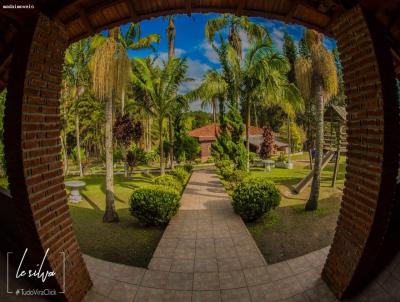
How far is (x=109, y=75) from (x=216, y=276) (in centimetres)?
692

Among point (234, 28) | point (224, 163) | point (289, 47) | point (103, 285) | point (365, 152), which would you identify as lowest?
point (103, 285)

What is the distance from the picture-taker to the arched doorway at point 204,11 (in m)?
3.27

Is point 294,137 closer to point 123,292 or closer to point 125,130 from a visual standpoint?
point 125,130

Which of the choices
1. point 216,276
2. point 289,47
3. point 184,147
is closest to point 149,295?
point 216,276

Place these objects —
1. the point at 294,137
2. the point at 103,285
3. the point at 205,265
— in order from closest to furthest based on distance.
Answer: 1. the point at 103,285
2. the point at 205,265
3. the point at 294,137

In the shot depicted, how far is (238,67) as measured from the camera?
641 inches

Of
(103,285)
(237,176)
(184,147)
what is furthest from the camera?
(184,147)

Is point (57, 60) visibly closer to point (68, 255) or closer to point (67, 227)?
point (67, 227)

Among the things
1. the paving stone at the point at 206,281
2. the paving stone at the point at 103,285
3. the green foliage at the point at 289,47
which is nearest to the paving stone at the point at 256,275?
the paving stone at the point at 206,281

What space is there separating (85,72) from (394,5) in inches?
810

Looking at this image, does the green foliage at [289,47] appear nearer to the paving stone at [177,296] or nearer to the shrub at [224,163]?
the shrub at [224,163]

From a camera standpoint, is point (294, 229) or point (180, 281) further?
point (294, 229)

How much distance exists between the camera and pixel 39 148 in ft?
11.4

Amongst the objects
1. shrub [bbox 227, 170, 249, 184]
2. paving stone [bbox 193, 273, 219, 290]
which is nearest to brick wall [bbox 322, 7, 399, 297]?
paving stone [bbox 193, 273, 219, 290]
